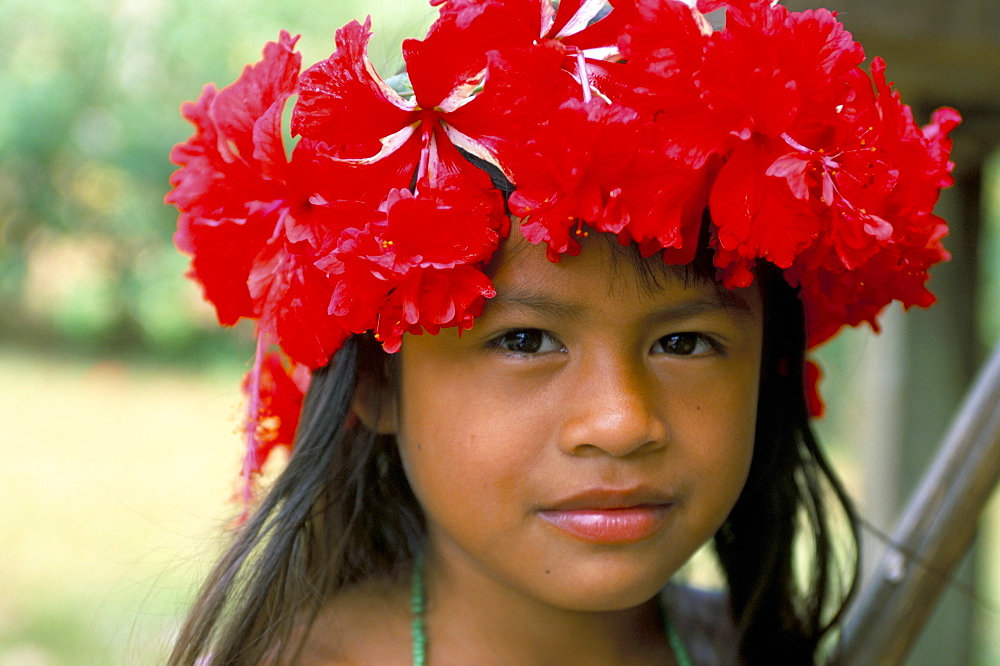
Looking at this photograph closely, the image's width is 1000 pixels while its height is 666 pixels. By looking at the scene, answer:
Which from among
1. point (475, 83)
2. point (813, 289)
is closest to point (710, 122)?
point (475, 83)

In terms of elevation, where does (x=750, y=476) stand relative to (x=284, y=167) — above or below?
below

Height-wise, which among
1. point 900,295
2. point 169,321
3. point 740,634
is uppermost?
point 900,295

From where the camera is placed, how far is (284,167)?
1299mm

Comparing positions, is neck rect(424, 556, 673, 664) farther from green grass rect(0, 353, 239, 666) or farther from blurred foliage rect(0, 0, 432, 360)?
blurred foliage rect(0, 0, 432, 360)

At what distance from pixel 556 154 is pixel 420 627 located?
81 centimetres

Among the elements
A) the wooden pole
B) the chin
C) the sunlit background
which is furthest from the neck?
the sunlit background

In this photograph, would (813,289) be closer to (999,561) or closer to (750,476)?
(750,476)

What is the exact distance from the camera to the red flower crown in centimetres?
116

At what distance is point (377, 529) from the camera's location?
176 centimetres

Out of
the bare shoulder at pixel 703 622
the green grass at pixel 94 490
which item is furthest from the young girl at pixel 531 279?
the green grass at pixel 94 490

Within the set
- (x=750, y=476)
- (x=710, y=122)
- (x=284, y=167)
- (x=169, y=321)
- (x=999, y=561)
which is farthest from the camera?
(x=169, y=321)

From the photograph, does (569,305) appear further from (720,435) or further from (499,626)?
(499,626)

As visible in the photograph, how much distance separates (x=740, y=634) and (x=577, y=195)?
1.09 metres

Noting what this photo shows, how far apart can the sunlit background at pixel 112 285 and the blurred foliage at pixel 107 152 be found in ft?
0.04
